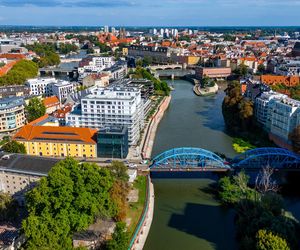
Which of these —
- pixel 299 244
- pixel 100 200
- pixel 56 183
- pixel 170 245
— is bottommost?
pixel 170 245

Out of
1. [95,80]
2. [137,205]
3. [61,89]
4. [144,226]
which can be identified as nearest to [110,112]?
[137,205]

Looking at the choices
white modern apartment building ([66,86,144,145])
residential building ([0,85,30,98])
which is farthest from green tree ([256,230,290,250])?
residential building ([0,85,30,98])

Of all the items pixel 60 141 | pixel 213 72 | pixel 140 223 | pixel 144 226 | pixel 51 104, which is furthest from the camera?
pixel 213 72

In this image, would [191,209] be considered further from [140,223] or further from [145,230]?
[140,223]

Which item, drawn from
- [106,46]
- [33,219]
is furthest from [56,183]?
[106,46]

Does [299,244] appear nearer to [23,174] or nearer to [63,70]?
[23,174]

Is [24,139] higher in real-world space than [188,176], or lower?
higher

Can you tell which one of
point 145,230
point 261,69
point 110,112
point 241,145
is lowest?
point 145,230
